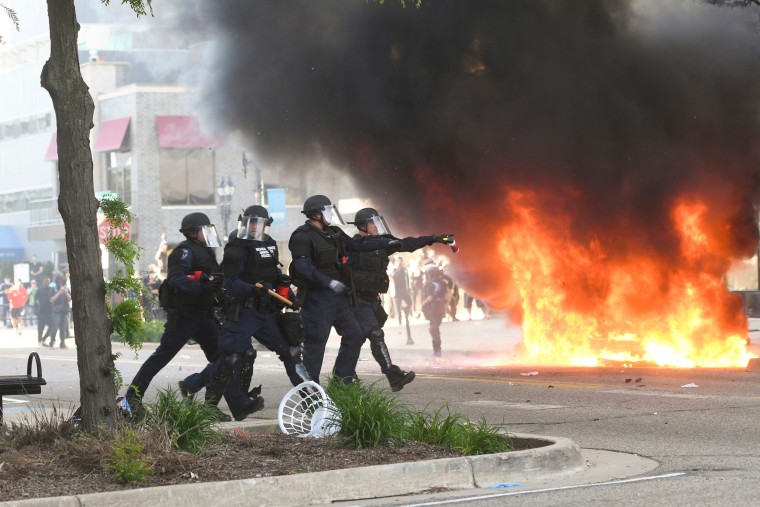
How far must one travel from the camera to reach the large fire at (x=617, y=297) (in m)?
16.4

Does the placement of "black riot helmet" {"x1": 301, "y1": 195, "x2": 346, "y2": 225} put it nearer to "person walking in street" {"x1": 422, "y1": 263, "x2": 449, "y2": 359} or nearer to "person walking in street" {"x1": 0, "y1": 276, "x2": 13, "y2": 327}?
"person walking in street" {"x1": 422, "y1": 263, "x2": 449, "y2": 359}

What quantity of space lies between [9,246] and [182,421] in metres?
53.0

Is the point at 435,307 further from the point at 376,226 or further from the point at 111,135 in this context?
the point at 111,135

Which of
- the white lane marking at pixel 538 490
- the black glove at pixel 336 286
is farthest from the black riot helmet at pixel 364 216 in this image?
the white lane marking at pixel 538 490

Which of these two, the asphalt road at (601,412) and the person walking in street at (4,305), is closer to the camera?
the asphalt road at (601,412)

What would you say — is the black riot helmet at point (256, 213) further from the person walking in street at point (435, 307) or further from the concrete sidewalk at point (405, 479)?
the person walking in street at point (435, 307)

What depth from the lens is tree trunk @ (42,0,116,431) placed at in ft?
25.2

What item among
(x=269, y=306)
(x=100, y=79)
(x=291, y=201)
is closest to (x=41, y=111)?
(x=100, y=79)

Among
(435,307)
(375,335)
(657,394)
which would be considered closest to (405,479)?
(375,335)

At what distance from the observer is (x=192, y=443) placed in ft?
24.4

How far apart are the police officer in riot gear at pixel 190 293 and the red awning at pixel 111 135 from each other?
36.9m

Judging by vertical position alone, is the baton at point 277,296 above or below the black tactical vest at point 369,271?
below

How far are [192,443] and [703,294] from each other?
10636 millimetres

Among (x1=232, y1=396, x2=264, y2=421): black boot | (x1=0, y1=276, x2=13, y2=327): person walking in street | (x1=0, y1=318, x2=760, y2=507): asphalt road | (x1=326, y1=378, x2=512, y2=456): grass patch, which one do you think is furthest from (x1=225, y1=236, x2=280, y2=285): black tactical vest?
(x1=0, y1=276, x2=13, y2=327): person walking in street
